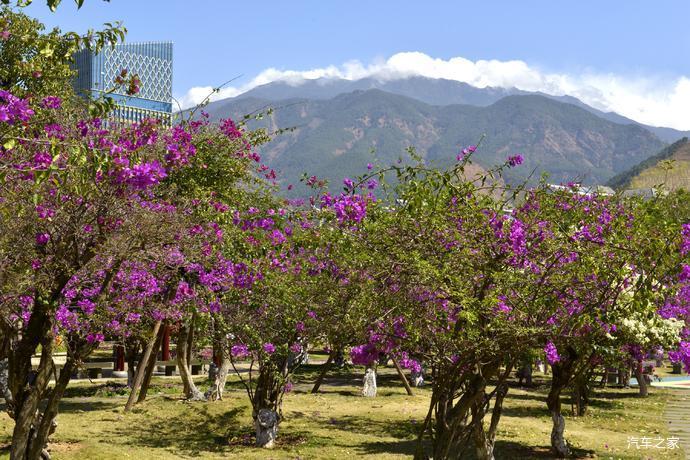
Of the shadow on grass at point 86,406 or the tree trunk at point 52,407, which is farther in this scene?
the shadow on grass at point 86,406

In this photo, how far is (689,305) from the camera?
802 inches

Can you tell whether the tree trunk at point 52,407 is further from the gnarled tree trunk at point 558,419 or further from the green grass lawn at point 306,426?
the gnarled tree trunk at point 558,419

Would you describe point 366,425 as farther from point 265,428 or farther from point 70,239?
point 70,239

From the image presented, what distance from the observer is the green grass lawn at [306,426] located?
19594 millimetres

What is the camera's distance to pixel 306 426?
Answer: 2364 cm

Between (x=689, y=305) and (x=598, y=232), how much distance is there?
27.5 ft

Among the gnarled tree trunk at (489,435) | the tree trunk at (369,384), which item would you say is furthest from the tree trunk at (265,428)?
the tree trunk at (369,384)

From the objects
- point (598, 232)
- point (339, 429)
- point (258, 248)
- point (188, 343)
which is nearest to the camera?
point (598, 232)

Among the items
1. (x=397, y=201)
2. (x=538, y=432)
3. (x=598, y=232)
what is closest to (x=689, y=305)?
(x=538, y=432)

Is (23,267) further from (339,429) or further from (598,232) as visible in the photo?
(339,429)

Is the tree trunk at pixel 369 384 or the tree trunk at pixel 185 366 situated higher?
the tree trunk at pixel 185 366

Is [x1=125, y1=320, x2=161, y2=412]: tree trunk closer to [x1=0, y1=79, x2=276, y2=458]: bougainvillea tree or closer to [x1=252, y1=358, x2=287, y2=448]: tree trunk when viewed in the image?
[x1=252, y1=358, x2=287, y2=448]: tree trunk

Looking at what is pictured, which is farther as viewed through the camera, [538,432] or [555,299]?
[538,432]

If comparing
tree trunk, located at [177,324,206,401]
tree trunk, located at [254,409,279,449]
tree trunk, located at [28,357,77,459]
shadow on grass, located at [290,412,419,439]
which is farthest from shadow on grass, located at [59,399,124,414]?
tree trunk, located at [28,357,77,459]
